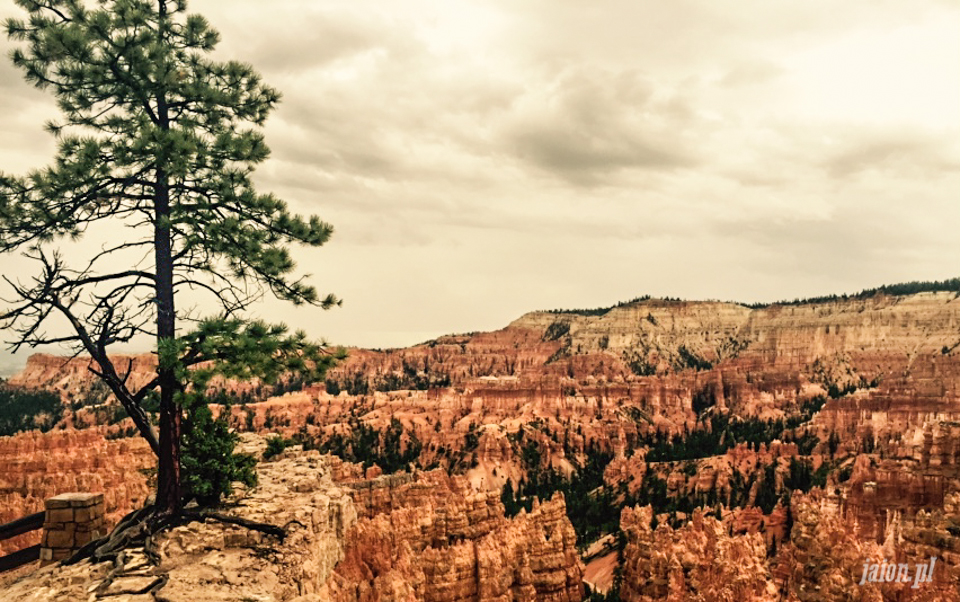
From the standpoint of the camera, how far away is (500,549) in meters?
32.6

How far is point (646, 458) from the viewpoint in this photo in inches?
3706

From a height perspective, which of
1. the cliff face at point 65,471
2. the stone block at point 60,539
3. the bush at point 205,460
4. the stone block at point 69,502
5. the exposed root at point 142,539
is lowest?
the cliff face at point 65,471

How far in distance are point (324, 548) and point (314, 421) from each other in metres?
94.2

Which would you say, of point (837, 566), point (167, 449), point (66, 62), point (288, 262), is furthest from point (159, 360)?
point (837, 566)

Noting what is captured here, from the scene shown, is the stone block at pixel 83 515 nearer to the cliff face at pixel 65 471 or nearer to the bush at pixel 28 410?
the cliff face at pixel 65 471

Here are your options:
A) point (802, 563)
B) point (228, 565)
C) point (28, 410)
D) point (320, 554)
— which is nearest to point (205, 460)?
point (320, 554)

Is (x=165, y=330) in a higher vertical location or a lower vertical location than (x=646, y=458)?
higher

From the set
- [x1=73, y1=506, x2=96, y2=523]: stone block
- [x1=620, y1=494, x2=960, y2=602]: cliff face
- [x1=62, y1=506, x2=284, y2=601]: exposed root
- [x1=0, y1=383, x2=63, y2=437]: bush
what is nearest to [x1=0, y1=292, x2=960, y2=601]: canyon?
[x1=620, y1=494, x2=960, y2=602]: cliff face

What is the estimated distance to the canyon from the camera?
2841cm

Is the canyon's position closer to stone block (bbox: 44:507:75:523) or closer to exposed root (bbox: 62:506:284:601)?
exposed root (bbox: 62:506:284:601)

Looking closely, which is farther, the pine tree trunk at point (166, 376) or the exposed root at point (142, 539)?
the pine tree trunk at point (166, 376)

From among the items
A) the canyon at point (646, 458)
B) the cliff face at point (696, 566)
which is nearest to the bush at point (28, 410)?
the canyon at point (646, 458)

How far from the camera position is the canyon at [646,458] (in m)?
28.4

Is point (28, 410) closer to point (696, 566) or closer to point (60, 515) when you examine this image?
point (696, 566)
